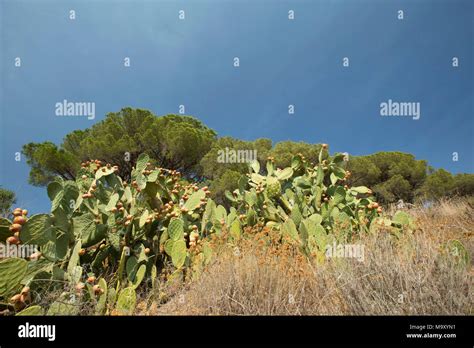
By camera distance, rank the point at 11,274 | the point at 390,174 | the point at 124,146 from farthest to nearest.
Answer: the point at 390,174 < the point at 124,146 < the point at 11,274

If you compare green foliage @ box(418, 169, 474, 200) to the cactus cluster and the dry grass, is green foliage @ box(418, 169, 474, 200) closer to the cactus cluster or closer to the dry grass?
the cactus cluster

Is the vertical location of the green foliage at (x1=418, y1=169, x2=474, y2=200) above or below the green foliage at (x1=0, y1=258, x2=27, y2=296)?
above

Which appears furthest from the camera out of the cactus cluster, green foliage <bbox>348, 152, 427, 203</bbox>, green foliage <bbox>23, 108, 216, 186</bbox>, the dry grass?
green foliage <bbox>348, 152, 427, 203</bbox>

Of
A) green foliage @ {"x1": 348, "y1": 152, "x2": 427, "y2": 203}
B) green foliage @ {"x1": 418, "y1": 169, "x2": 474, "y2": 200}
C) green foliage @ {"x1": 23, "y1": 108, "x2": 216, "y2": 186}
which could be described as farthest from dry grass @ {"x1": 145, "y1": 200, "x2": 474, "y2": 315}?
green foliage @ {"x1": 418, "y1": 169, "x2": 474, "y2": 200}

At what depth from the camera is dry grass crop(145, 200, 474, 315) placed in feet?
5.73

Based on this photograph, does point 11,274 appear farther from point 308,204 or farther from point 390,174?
point 390,174

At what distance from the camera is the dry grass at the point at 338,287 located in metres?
1.75

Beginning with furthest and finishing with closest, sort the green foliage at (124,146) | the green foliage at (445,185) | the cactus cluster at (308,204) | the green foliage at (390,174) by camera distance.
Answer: the green foliage at (390,174)
the green foliage at (445,185)
the green foliage at (124,146)
the cactus cluster at (308,204)

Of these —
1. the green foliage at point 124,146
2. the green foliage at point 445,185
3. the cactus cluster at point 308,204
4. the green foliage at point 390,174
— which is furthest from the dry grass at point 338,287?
the green foliage at point 445,185

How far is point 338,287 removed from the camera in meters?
1.94

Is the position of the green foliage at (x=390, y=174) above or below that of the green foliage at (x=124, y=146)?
below

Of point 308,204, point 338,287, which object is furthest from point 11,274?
point 308,204

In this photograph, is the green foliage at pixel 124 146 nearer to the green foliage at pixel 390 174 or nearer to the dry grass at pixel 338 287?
the green foliage at pixel 390 174
